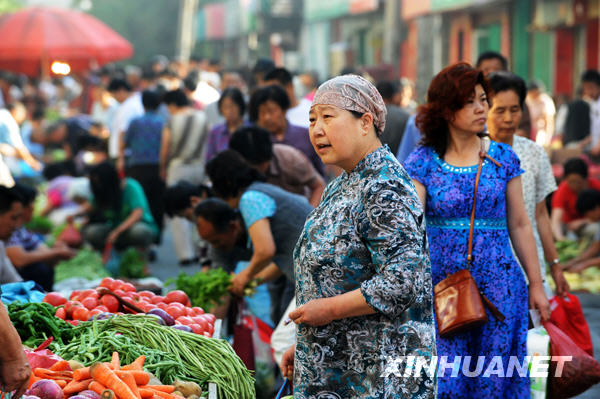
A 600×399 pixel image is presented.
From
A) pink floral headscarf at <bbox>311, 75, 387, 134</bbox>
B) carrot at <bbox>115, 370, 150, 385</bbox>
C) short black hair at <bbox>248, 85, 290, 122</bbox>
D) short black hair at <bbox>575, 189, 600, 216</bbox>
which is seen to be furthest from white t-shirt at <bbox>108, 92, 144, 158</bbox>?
pink floral headscarf at <bbox>311, 75, 387, 134</bbox>

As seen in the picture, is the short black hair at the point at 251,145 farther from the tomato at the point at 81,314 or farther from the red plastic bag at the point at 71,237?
the red plastic bag at the point at 71,237

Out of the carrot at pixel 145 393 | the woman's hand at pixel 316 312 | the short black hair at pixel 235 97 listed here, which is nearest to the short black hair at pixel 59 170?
the short black hair at pixel 235 97

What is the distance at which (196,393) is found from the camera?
150 inches

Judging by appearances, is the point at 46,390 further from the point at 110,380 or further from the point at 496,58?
the point at 496,58

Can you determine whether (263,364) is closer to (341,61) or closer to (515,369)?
(515,369)

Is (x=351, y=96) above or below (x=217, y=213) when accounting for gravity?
above

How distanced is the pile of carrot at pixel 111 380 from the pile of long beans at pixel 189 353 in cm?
17

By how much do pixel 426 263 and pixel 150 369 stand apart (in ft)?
4.94

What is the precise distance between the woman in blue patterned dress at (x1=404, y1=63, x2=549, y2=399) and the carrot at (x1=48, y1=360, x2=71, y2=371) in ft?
5.46

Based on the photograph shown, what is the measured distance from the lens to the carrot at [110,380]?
3.48 meters

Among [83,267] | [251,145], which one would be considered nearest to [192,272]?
[83,267]

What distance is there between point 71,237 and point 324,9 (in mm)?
25621

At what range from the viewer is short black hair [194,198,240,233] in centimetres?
557

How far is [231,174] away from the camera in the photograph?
5.56m
